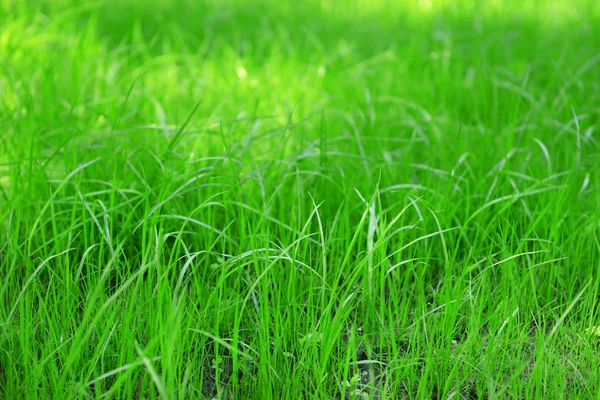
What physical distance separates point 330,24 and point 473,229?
8.48 ft

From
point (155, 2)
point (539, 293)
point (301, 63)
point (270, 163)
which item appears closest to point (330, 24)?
point (301, 63)

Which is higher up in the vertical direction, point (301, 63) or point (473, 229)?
point (301, 63)

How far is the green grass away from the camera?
1415mm

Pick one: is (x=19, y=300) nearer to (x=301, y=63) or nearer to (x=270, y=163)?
(x=270, y=163)

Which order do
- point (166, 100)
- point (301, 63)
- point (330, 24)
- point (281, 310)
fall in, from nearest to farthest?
point (281, 310) → point (166, 100) → point (301, 63) → point (330, 24)

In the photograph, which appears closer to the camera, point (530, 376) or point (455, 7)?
point (530, 376)

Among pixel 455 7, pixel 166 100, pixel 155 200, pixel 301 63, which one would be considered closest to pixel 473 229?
pixel 155 200

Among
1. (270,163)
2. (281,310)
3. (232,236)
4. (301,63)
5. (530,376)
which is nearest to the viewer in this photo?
(530,376)

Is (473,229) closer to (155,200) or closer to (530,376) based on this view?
(530,376)

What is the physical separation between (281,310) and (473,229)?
0.67 m

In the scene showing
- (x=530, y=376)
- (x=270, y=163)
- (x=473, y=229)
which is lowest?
(x=530, y=376)

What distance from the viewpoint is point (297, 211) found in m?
2.00

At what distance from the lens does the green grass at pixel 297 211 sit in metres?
1.42

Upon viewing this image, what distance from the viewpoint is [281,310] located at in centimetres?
161
